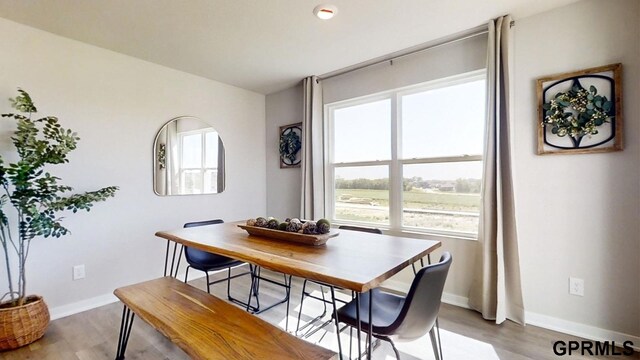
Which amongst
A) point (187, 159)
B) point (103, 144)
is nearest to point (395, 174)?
point (187, 159)

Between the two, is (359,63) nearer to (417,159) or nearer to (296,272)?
(417,159)

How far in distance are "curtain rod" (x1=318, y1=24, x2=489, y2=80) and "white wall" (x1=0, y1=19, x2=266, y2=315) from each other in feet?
5.46

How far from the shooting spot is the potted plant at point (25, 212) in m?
1.98

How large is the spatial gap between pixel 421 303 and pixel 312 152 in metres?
2.48

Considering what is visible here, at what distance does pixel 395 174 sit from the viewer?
3070mm

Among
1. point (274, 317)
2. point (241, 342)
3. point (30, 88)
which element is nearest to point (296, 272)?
point (241, 342)

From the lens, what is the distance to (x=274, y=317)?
96.7 inches

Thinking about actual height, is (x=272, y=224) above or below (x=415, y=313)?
above

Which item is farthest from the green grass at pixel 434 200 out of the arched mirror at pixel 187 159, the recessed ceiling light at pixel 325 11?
the arched mirror at pixel 187 159

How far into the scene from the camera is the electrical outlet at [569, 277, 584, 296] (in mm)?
2129

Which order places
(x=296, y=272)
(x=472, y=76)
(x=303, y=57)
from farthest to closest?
(x=303, y=57) < (x=472, y=76) < (x=296, y=272)

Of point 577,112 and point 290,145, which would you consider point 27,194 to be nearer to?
point 290,145

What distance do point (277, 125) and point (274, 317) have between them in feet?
8.43

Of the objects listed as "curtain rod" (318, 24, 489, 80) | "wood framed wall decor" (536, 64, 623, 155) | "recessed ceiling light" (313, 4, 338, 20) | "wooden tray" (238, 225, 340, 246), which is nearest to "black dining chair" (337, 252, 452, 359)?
"wooden tray" (238, 225, 340, 246)
